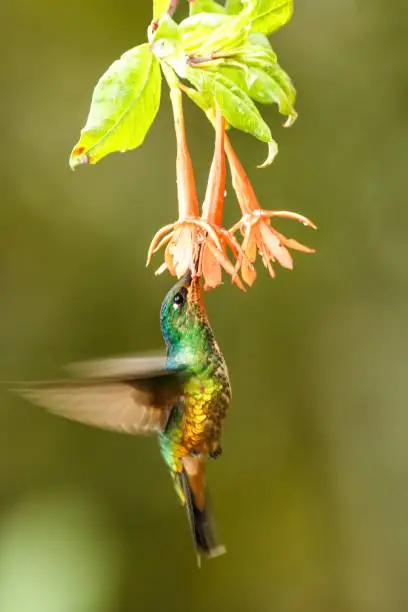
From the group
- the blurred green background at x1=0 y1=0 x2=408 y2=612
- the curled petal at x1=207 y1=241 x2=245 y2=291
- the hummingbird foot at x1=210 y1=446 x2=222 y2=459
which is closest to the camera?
the curled petal at x1=207 y1=241 x2=245 y2=291

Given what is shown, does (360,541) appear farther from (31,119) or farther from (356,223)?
(31,119)

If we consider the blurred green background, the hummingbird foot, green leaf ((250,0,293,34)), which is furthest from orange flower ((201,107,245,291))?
the blurred green background

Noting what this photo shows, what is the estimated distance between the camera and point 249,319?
7.32 feet

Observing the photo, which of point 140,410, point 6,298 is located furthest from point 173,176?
point 140,410

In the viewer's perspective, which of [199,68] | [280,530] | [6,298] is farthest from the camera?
[280,530]

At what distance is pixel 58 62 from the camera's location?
2119 millimetres

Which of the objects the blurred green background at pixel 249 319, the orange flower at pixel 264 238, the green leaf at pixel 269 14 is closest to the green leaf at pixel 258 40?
the green leaf at pixel 269 14

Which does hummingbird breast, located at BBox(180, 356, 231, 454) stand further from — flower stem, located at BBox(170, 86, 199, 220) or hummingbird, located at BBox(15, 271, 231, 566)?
flower stem, located at BBox(170, 86, 199, 220)

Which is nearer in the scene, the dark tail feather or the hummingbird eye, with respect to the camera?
the hummingbird eye

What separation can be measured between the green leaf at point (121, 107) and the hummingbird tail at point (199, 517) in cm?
41

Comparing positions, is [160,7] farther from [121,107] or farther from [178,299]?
[178,299]

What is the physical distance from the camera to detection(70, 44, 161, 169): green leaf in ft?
2.47

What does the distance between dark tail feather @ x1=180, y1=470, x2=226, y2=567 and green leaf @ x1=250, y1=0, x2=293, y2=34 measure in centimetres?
51

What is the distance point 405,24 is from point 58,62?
0.91 meters
